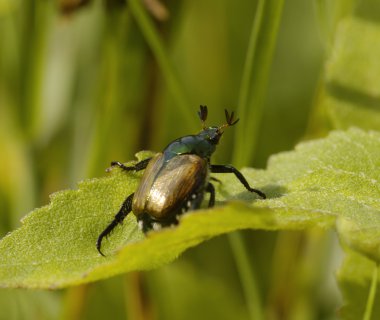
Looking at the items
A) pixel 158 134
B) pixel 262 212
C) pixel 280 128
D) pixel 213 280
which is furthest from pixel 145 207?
pixel 280 128

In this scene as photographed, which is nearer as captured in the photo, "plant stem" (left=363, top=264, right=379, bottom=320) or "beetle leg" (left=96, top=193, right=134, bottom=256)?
"beetle leg" (left=96, top=193, right=134, bottom=256)

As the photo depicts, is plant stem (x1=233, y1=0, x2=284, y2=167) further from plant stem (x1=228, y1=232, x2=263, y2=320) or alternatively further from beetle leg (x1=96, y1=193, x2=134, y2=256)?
beetle leg (x1=96, y1=193, x2=134, y2=256)

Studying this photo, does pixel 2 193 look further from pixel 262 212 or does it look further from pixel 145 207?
pixel 262 212

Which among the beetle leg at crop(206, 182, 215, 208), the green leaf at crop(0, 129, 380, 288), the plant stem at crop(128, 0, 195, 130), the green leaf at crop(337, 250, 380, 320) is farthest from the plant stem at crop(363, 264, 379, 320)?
the plant stem at crop(128, 0, 195, 130)

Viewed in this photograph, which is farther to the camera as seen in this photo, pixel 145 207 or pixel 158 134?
pixel 158 134

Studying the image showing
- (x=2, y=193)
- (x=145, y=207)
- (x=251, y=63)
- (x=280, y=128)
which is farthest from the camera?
(x=280, y=128)

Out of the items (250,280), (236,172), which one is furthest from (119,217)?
(250,280)

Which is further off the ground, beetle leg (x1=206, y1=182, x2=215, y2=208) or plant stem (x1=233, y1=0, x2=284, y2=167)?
plant stem (x1=233, y1=0, x2=284, y2=167)
